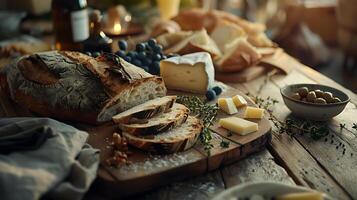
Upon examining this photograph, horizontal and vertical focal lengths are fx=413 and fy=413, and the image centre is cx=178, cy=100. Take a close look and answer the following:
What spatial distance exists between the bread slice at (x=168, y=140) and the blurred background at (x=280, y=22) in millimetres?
1293

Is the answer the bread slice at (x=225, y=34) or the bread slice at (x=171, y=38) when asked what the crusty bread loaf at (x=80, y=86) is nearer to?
the bread slice at (x=171, y=38)

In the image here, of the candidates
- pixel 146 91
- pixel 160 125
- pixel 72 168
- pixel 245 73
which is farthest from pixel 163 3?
pixel 72 168

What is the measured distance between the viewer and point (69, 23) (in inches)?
76.4

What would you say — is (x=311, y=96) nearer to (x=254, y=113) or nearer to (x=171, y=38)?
(x=254, y=113)

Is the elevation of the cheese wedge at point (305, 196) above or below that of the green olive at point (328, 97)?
above

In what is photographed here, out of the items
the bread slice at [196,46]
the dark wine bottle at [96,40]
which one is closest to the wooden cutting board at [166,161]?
the dark wine bottle at [96,40]

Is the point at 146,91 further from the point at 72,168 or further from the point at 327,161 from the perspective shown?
the point at 327,161

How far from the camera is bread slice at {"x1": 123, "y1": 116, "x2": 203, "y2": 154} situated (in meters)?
1.13

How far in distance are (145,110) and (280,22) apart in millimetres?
2579

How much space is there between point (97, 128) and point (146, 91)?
21cm

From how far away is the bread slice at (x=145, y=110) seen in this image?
1.26 m

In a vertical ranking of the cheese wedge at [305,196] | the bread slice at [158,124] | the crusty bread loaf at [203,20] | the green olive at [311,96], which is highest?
the crusty bread loaf at [203,20]

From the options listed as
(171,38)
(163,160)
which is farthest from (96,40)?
(163,160)

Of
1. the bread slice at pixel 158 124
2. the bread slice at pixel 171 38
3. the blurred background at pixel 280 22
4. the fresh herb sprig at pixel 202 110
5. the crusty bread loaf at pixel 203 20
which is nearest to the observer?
the bread slice at pixel 158 124
